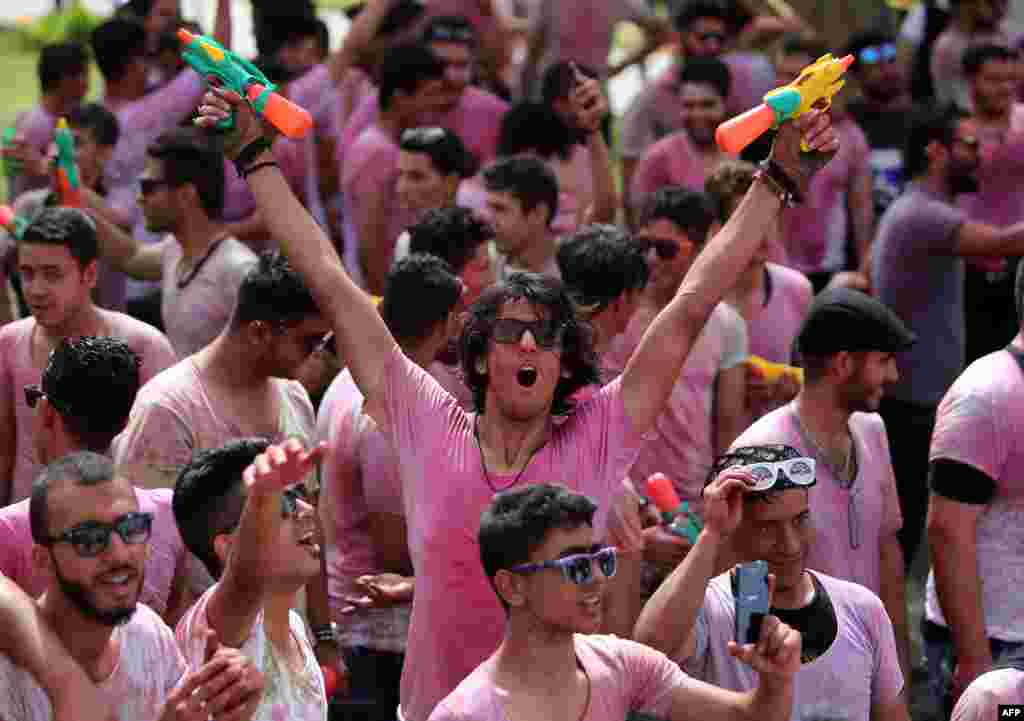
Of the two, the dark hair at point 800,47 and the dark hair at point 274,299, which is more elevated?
the dark hair at point 800,47

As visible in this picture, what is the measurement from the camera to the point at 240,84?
472 centimetres

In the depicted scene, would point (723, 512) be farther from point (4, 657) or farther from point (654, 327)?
point (4, 657)

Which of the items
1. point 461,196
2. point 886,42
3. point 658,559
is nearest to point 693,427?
point 658,559

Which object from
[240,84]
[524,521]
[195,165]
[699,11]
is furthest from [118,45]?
[524,521]

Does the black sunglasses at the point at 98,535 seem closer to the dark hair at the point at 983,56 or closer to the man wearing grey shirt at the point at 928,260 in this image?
the man wearing grey shirt at the point at 928,260

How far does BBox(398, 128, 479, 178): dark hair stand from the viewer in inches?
320

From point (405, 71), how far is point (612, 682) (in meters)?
5.44

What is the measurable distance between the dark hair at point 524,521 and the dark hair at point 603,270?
2158mm

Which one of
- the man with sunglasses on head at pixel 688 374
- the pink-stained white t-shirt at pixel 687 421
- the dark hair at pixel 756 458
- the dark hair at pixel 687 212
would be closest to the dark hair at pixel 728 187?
the dark hair at pixel 687 212

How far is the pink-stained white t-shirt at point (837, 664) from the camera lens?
4758mm

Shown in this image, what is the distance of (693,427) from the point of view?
6789mm

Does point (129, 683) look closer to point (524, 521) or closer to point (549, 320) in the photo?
point (524, 521)

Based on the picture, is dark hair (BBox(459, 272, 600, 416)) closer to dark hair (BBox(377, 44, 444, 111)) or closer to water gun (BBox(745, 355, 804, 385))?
water gun (BBox(745, 355, 804, 385))

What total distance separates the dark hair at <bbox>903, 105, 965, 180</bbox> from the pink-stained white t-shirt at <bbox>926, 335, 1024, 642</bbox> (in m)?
2.61
